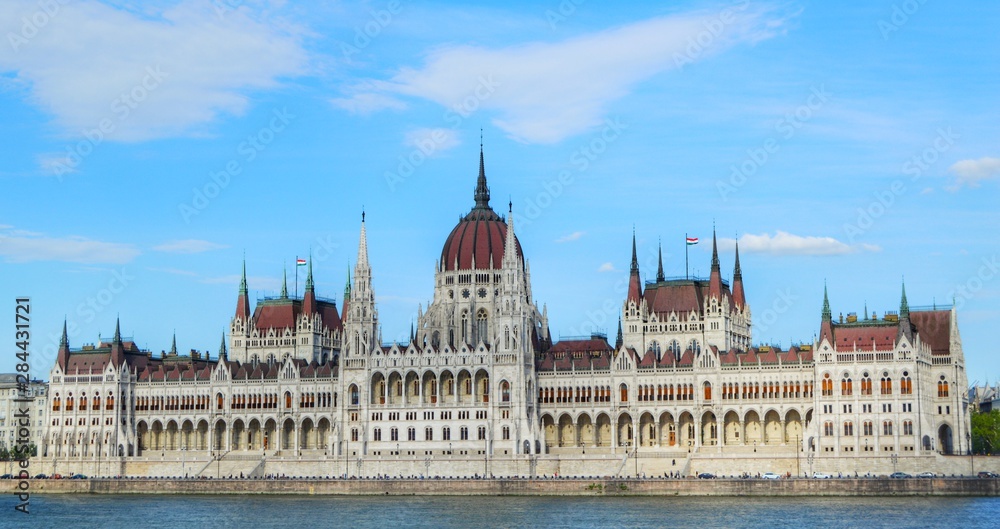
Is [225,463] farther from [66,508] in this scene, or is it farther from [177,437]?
[66,508]

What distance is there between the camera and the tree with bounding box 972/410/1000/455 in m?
166

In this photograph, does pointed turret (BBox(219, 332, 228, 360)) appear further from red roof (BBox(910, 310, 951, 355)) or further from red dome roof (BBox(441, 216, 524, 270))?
red roof (BBox(910, 310, 951, 355))

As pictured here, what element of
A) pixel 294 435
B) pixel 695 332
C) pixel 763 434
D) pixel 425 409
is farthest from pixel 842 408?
pixel 294 435

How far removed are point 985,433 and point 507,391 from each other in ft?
151

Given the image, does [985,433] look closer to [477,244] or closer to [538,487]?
[538,487]

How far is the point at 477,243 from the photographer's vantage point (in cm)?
18012

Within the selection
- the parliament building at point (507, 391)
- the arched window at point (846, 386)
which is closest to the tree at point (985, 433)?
the parliament building at point (507, 391)

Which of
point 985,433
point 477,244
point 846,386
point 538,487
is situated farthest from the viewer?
point 477,244

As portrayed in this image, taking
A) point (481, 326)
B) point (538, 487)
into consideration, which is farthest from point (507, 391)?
point (538, 487)

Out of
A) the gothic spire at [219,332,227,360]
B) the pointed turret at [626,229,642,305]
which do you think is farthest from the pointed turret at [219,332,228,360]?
the pointed turret at [626,229,642,305]

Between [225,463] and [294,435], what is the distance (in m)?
7.96

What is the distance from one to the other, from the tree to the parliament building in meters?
12.7

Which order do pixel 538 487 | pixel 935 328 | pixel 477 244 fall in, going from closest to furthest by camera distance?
1. pixel 538 487
2. pixel 935 328
3. pixel 477 244

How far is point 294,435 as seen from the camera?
176m
